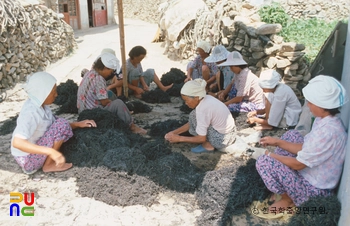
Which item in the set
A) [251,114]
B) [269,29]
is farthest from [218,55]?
→ [269,29]

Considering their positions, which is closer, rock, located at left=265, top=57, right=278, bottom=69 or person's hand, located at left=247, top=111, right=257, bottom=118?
person's hand, located at left=247, top=111, right=257, bottom=118

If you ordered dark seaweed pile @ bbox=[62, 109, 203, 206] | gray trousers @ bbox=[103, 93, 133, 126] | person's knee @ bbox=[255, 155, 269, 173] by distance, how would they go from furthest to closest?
gray trousers @ bbox=[103, 93, 133, 126] < dark seaweed pile @ bbox=[62, 109, 203, 206] < person's knee @ bbox=[255, 155, 269, 173]

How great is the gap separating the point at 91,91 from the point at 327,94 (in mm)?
2934

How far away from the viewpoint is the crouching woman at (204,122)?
11.5 ft

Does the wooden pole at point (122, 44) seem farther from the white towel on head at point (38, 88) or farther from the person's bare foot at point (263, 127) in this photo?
the white towel on head at point (38, 88)

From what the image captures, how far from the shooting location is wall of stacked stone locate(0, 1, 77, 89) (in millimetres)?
6809

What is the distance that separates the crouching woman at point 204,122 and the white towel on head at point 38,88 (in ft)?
4.60

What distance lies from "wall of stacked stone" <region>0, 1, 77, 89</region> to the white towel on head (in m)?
4.03

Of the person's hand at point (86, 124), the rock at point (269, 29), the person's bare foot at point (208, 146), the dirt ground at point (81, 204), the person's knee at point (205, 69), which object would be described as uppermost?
the rock at point (269, 29)

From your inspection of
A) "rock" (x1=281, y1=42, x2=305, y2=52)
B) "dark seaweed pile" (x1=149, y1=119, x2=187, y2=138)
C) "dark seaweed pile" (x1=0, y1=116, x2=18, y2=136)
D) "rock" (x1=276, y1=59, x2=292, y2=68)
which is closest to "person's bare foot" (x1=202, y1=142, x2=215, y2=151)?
"dark seaweed pile" (x1=149, y1=119, x2=187, y2=138)

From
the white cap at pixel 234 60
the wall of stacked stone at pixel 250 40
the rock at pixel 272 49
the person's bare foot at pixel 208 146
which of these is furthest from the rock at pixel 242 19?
the person's bare foot at pixel 208 146

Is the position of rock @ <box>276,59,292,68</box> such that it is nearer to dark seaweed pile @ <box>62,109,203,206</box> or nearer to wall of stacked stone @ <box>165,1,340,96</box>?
wall of stacked stone @ <box>165,1,340,96</box>

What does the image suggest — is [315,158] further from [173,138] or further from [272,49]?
[272,49]

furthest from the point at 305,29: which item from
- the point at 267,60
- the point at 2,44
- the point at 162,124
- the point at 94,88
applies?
the point at 2,44
